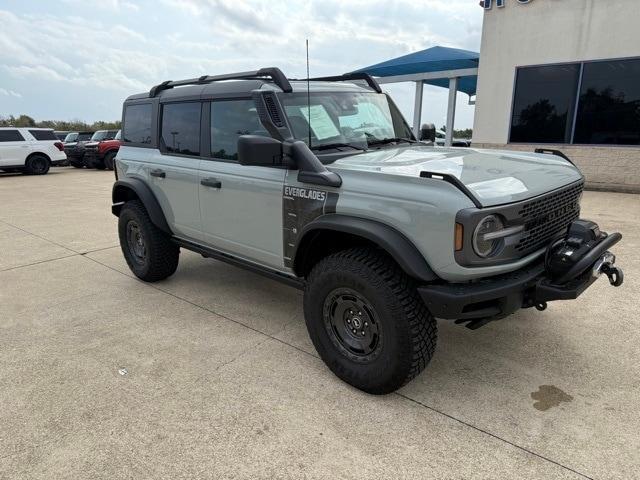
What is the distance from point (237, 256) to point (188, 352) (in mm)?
850

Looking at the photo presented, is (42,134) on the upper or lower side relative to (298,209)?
upper

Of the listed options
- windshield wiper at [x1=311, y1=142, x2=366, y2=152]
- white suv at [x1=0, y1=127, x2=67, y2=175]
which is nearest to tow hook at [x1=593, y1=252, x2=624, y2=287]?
windshield wiper at [x1=311, y1=142, x2=366, y2=152]

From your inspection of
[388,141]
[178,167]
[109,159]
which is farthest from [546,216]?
[109,159]

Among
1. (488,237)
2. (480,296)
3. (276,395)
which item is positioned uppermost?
(488,237)

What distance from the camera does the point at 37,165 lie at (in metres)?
17.2

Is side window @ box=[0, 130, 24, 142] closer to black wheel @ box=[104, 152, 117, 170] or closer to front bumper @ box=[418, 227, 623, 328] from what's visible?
black wheel @ box=[104, 152, 117, 170]

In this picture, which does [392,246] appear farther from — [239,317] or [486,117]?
[486,117]

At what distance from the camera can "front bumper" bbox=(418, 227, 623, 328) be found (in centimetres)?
231

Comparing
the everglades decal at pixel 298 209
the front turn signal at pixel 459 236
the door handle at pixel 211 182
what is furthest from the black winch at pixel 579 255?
the door handle at pixel 211 182

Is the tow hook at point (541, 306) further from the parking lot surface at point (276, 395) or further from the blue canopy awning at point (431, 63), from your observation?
the blue canopy awning at point (431, 63)

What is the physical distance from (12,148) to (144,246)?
15.4 meters

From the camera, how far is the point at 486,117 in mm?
12000

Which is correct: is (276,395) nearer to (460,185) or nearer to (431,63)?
(460,185)

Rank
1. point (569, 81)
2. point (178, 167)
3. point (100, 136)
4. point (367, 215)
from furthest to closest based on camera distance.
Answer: point (100, 136), point (569, 81), point (178, 167), point (367, 215)
